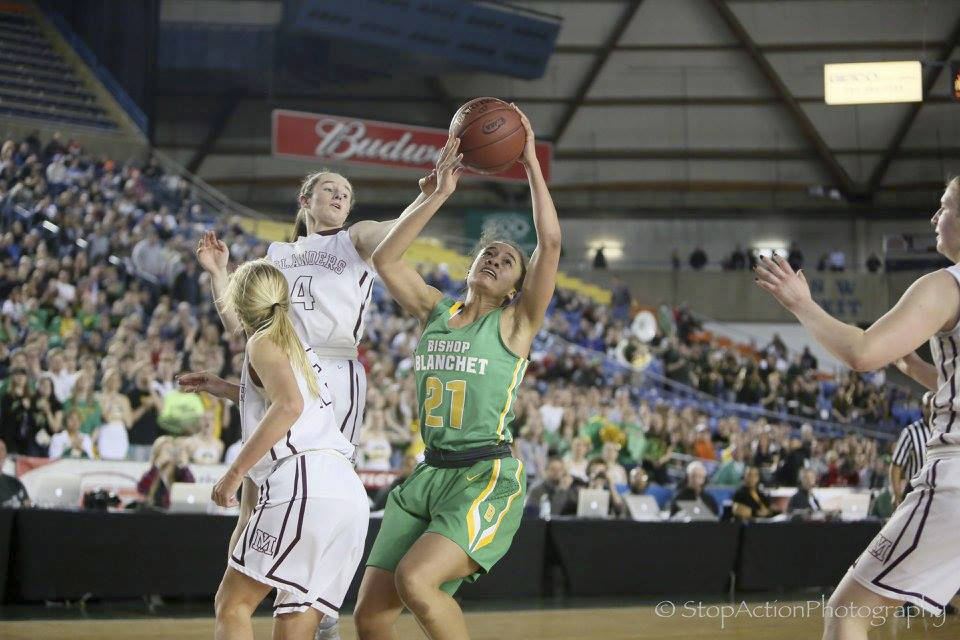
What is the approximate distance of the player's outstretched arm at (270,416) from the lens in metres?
3.69

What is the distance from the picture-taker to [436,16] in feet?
84.8

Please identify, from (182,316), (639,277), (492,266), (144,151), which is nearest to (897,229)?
(639,277)

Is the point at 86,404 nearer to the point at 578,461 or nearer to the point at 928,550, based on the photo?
the point at 578,461

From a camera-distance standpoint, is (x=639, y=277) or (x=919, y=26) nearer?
(x=919, y=26)

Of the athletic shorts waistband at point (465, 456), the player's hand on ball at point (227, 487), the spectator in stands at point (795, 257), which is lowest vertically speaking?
the player's hand on ball at point (227, 487)

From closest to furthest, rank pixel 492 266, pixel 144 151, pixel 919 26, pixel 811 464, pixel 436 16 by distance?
pixel 492 266 < pixel 811 464 < pixel 144 151 < pixel 436 16 < pixel 919 26

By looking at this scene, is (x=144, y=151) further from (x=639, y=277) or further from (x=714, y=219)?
(x=714, y=219)

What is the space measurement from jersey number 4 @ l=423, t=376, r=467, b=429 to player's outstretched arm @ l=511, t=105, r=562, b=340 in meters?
0.40

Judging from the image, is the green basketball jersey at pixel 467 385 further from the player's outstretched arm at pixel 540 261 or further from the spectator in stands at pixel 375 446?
the spectator in stands at pixel 375 446

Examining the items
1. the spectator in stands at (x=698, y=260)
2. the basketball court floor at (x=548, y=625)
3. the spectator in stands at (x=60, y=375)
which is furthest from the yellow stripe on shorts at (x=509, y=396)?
the spectator in stands at (x=698, y=260)

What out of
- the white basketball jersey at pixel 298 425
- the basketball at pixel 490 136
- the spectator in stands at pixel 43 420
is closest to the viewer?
the white basketball jersey at pixel 298 425

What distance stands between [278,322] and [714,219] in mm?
31122

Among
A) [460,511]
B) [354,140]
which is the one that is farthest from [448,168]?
[354,140]

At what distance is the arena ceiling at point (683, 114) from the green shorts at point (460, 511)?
81.2ft
